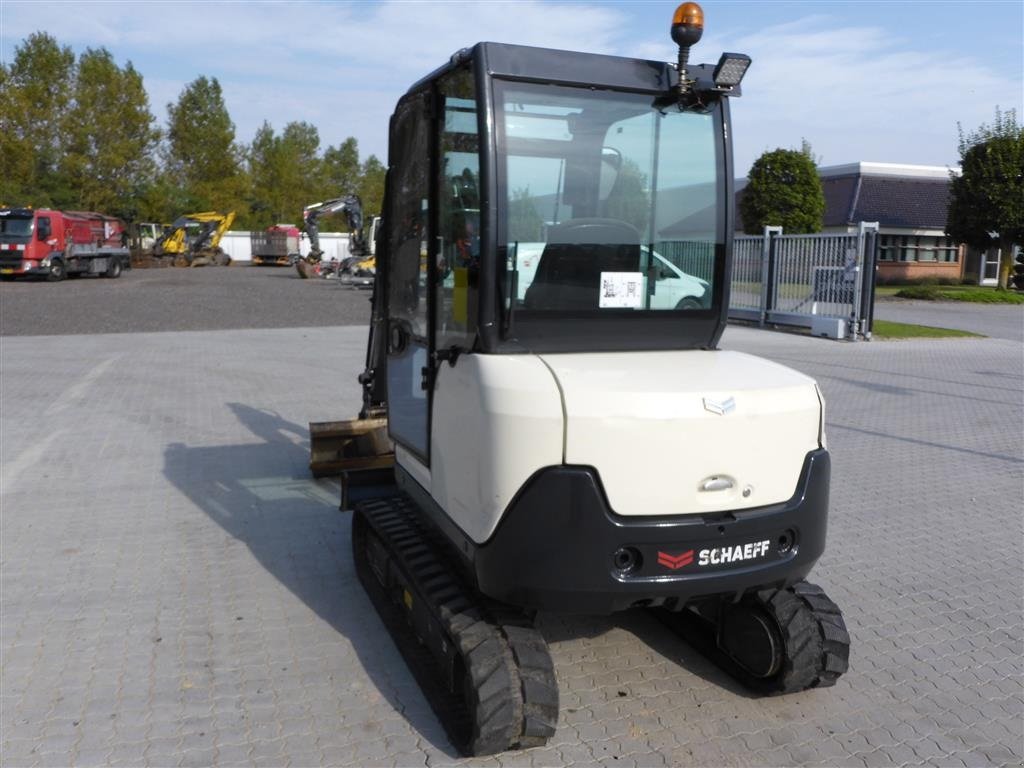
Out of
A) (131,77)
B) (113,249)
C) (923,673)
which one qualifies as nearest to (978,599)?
(923,673)

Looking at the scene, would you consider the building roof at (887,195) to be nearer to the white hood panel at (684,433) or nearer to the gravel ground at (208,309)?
the gravel ground at (208,309)

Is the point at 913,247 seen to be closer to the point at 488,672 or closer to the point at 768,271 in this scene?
the point at 768,271

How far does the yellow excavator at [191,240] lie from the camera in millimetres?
49344

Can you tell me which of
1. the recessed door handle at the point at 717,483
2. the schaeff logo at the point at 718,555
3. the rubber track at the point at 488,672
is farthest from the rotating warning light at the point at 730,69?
the rubber track at the point at 488,672

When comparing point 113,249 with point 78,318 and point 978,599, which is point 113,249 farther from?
point 978,599

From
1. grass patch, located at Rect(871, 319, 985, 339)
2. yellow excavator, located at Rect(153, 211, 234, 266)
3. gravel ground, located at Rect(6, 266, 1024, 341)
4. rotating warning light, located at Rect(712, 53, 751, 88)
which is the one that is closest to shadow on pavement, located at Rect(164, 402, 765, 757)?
rotating warning light, located at Rect(712, 53, 751, 88)

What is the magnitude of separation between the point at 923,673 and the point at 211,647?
3.36m

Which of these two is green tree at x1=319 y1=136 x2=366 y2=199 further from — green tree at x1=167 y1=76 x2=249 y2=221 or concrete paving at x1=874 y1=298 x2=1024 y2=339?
concrete paving at x1=874 y1=298 x2=1024 y2=339

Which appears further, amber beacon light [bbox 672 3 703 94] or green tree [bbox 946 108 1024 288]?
green tree [bbox 946 108 1024 288]

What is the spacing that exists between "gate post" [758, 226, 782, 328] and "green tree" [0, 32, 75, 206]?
41155 mm

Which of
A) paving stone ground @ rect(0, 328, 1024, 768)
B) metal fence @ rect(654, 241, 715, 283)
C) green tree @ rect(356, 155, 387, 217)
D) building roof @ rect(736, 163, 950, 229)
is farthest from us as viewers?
green tree @ rect(356, 155, 387, 217)

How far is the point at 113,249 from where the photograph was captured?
125 feet

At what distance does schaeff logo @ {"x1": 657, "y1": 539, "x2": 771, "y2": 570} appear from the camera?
131 inches

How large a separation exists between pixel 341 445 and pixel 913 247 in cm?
3842
